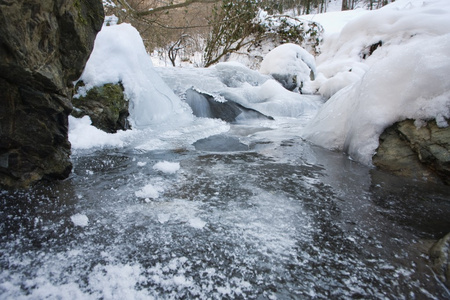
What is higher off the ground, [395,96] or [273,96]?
[395,96]

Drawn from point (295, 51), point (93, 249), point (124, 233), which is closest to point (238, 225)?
point (124, 233)

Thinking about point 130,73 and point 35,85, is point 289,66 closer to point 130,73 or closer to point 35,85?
point 130,73

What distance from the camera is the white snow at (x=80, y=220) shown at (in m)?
1.29

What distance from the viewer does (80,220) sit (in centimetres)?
132

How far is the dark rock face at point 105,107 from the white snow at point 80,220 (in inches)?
72.2

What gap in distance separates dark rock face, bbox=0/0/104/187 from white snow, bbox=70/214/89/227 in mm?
560

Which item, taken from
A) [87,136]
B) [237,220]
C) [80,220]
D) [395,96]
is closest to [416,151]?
[395,96]

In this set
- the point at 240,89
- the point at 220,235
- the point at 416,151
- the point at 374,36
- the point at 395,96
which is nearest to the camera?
the point at 220,235

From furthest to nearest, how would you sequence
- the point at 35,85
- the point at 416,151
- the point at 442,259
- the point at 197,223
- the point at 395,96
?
the point at 395,96
the point at 416,151
the point at 35,85
the point at 197,223
the point at 442,259

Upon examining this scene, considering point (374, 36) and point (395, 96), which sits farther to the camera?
point (374, 36)

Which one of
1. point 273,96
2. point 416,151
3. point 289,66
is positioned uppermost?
point 289,66

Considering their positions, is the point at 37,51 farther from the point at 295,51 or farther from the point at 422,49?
the point at 295,51

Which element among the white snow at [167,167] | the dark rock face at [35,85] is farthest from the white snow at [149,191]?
the dark rock face at [35,85]

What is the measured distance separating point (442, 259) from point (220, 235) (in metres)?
0.95
